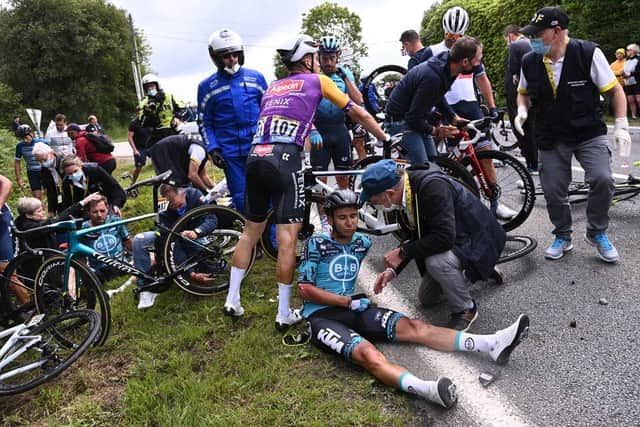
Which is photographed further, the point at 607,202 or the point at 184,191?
the point at 184,191

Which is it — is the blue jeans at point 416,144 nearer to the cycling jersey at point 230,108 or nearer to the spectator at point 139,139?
the cycling jersey at point 230,108

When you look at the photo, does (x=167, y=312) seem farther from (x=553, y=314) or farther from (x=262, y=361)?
(x=553, y=314)

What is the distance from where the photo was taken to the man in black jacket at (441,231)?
10.2ft

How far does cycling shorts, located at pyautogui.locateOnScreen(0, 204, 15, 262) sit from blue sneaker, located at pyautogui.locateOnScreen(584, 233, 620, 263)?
5.19m

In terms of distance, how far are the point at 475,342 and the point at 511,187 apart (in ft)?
8.01

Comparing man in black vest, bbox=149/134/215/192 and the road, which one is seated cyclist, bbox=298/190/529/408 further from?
man in black vest, bbox=149/134/215/192

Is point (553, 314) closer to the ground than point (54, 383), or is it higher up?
higher up

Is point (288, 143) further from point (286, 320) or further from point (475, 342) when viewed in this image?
point (475, 342)

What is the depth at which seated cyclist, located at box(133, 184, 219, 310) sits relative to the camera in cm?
430

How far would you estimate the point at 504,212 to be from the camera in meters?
4.99

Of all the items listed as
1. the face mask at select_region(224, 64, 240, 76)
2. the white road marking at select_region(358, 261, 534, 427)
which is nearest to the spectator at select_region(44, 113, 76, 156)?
the face mask at select_region(224, 64, 240, 76)

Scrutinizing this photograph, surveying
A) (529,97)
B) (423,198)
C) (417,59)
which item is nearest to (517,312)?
(423,198)

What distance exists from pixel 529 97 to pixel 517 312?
80.6 inches

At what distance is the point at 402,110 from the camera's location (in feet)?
15.6
